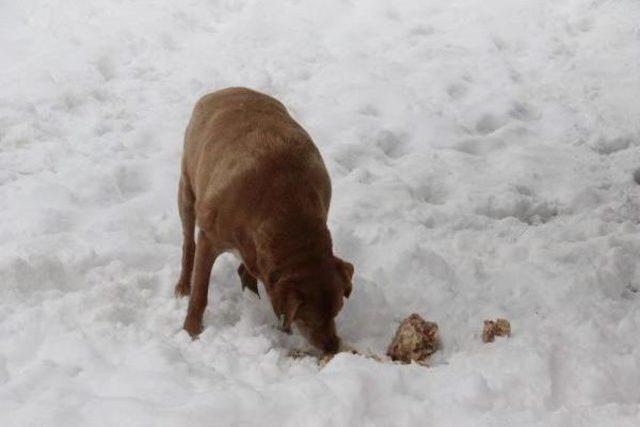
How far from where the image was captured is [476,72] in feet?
25.0

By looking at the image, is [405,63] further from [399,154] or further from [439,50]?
[399,154]

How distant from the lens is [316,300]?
11.7ft

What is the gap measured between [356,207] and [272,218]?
5.52 ft

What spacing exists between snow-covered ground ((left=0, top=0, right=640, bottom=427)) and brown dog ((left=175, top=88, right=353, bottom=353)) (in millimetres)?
275

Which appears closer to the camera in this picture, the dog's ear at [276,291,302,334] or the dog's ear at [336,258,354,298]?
the dog's ear at [276,291,302,334]

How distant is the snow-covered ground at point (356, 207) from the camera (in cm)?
315

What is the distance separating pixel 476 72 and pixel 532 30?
1320 millimetres

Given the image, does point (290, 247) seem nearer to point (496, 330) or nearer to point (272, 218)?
point (272, 218)

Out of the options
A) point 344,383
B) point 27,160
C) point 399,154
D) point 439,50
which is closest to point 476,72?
point 439,50

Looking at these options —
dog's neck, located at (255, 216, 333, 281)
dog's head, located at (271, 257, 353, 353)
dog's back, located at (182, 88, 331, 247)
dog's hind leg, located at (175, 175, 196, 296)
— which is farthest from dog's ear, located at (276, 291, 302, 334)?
dog's hind leg, located at (175, 175, 196, 296)

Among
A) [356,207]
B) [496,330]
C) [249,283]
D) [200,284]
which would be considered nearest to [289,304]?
[200,284]

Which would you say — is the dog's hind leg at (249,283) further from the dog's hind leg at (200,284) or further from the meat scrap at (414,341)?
the meat scrap at (414,341)

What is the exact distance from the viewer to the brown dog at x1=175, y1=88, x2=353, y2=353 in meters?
3.57

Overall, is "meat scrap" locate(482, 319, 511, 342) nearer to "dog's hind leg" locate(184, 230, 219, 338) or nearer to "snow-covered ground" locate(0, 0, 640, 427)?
"snow-covered ground" locate(0, 0, 640, 427)
